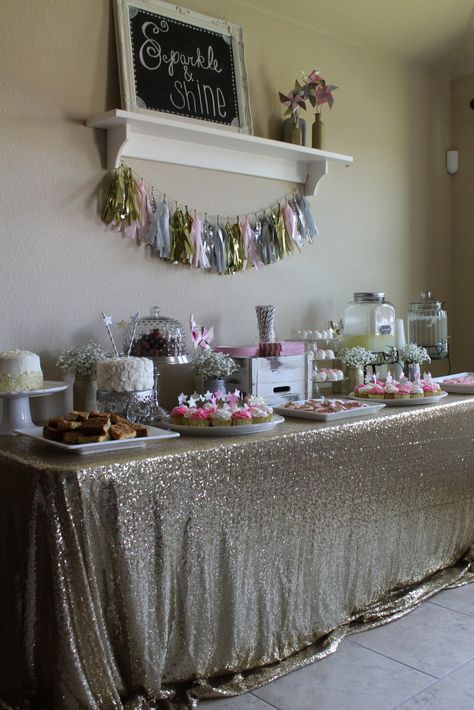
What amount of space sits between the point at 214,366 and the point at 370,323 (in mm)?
950

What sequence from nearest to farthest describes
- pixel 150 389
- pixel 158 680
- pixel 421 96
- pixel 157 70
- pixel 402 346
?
pixel 158 680
pixel 150 389
pixel 157 70
pixel 402 346
pixel 421 96

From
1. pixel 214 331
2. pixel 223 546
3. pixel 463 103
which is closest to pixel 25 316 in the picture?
pixel 214 331

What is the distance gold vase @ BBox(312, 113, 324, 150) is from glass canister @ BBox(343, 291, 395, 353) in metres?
0.64

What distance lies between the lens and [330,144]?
127 inches

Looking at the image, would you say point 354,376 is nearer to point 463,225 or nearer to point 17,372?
point 463,225

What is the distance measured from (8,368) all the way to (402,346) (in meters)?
1.78

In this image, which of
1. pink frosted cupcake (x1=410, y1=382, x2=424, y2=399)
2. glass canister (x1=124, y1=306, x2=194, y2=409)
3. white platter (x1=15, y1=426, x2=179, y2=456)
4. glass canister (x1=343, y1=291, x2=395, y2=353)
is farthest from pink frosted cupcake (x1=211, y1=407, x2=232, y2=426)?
glass canister (x1=343, y1=291, x2=395, y2=353)

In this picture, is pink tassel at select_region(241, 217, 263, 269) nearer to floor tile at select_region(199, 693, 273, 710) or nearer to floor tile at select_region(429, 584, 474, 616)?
floor tile at select_region(429, 584, 474, 616)

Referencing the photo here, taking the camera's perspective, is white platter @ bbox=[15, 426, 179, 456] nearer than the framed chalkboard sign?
Yes

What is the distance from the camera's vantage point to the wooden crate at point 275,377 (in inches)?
101

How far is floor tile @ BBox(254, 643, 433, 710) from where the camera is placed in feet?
6.25

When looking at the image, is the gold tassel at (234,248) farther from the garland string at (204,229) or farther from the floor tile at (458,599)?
the floor tile at (458,599)

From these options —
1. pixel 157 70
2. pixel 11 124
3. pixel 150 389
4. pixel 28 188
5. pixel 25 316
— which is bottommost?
Result: pixel 150 389

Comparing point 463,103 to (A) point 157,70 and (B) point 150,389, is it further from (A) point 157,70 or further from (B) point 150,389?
(B) point 150,389
